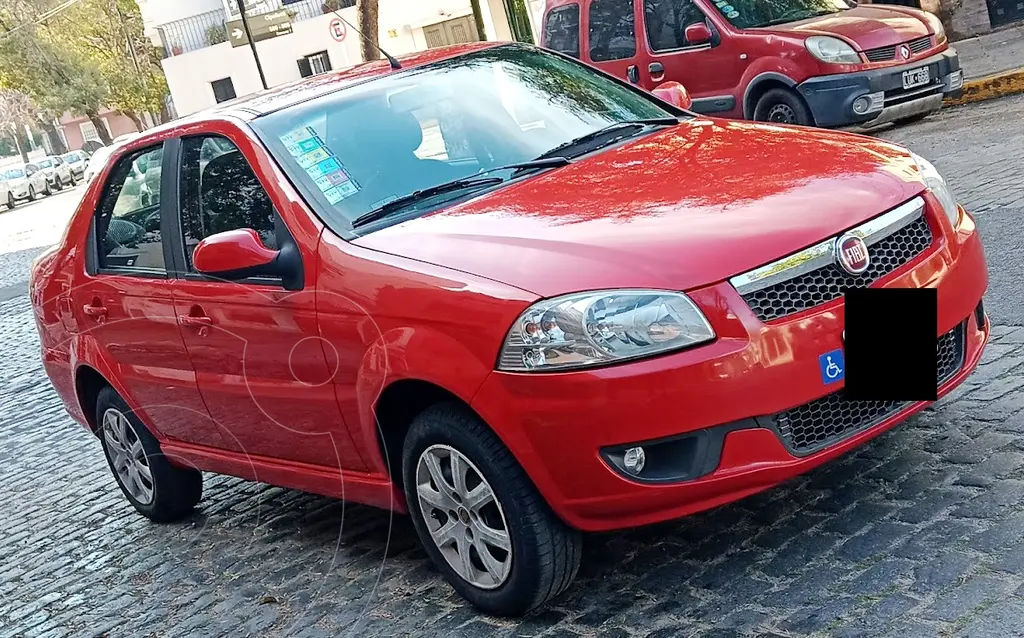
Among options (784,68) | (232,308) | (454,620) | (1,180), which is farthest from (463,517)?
(1,180)

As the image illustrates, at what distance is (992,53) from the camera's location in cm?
1491

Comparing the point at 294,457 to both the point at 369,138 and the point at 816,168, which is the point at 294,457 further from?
the point at 816,168

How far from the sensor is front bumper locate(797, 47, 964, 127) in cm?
1124

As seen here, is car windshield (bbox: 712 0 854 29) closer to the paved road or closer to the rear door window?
the paved road

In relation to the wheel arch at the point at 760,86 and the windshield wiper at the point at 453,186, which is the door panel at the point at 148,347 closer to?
the windshield wiper at the point at 453,186

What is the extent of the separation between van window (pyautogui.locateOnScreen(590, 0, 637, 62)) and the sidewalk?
3499mm

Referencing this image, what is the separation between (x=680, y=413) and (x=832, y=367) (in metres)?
0.48

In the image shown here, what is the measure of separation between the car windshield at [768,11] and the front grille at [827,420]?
8653 millimetres

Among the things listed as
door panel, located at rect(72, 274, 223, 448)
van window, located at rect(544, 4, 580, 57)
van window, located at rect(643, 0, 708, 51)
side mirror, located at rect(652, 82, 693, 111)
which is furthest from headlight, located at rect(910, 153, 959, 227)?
van window, located at rect(544, 4, 580, 57)

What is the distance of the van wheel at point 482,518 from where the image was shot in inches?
147

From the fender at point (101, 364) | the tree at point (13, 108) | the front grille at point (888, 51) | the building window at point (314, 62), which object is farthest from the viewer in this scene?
the tree at point (13, 108)

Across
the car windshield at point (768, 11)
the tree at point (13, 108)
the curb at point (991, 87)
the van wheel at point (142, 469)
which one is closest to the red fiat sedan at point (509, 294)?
the van wheel at point (142, 469)

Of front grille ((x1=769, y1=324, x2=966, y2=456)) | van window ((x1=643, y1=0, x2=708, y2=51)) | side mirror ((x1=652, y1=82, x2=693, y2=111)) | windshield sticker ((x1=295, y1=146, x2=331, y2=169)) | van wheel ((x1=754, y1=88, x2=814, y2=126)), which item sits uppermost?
windshield sticker ((x1=295, y1=146, x2=331, y2=169))

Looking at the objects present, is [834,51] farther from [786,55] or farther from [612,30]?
[612,30]
